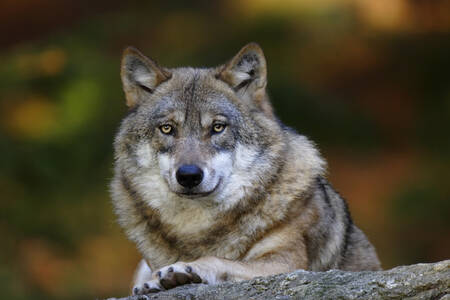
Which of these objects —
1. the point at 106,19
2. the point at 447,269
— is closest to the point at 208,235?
the point at 447,269

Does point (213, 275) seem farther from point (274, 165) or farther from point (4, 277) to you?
point (4, 277)

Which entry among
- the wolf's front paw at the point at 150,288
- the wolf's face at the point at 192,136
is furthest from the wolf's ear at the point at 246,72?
the wolf's front paw at the point at 150,288

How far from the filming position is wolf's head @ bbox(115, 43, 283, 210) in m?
6.12

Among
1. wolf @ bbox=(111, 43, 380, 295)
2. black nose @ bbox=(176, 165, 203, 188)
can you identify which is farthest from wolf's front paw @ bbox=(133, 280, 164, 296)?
black nose @ bbox=(176, 165, 203, 188)

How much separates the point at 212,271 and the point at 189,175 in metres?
0.84

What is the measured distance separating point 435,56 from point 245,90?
9.27 meters

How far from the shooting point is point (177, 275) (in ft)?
17.0

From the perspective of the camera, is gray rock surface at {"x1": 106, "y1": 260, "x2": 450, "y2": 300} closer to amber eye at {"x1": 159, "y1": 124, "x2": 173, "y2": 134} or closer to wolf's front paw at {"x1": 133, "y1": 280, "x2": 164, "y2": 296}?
wolf's front paw at {"x1": 133, "y1": 280, "x2": 164, "y2": 296}

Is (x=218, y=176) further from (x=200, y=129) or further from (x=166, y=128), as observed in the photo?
(x=166, y=128)

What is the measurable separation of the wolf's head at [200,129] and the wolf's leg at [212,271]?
0.69 m

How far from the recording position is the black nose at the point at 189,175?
593 centimetres

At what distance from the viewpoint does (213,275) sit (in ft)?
17.8

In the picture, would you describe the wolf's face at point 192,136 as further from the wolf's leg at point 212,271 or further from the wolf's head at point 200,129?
the wolf's leg at point 212,271

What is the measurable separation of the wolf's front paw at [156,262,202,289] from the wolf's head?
35.7 inches
